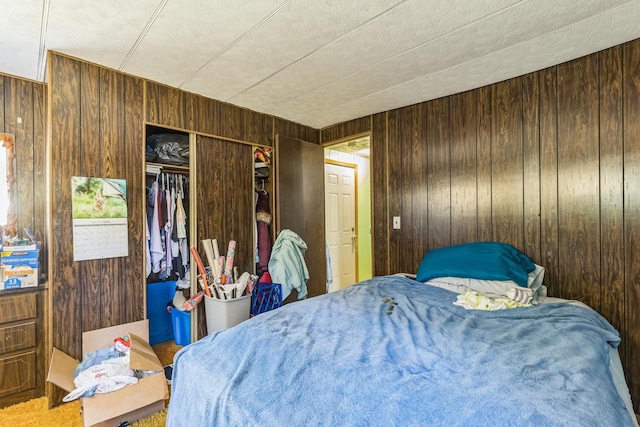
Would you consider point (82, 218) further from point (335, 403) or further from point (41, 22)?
point (335, 403)

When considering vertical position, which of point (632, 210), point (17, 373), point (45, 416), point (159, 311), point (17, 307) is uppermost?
point (632, 210)

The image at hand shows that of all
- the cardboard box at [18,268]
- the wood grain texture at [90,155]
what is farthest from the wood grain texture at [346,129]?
the cardboard box at [18,268]

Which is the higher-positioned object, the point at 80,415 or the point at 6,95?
the point at 6,95

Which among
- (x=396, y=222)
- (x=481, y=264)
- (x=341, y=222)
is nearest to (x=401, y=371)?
(x=481, y=264)

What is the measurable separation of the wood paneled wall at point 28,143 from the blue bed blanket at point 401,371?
2.06 meters

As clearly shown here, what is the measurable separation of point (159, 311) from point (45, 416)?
108cm

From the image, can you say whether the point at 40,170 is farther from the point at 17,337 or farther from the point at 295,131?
the point at 295,131

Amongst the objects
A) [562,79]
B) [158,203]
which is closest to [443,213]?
[562,79]

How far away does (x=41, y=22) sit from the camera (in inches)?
67.5

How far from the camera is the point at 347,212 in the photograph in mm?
4758

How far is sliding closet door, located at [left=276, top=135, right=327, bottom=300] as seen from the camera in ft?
10.9

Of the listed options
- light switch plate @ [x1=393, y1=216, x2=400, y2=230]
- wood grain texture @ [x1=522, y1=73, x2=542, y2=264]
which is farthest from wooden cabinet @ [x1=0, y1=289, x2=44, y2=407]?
wood grain texture @ [x1=522, y1=73, x2=542, y2=264]

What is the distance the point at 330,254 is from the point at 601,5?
3.51m

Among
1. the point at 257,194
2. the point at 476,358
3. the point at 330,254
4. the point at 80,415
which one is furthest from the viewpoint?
the point at 330,254
